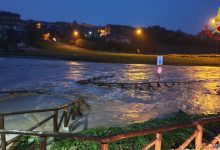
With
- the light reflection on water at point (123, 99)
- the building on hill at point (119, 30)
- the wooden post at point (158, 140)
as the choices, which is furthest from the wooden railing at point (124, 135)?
the building on hill at point (119, 30)

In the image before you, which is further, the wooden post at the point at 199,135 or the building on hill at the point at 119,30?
the building on hill at the point at 119,30

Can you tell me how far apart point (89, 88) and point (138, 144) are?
1885cm

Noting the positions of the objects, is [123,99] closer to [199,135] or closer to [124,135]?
[199,135]

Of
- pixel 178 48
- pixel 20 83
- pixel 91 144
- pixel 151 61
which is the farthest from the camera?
pixel 178 48

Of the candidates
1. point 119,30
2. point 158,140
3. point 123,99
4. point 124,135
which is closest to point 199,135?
point 158,140

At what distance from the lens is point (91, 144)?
9000 mm

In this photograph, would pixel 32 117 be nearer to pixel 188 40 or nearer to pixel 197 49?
pixel 197 49

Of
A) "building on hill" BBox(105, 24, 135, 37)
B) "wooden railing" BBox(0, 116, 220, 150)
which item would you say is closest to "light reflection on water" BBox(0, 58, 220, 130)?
"wooden railing" BBox(0, 116, 220, 150)

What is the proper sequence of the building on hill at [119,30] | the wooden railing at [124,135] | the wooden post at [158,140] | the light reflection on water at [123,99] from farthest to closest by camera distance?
the building on hill at [119,30]
the light reflection on water at [123,99]
the wooden post at [158,140]
the wooden railing at [124,135]

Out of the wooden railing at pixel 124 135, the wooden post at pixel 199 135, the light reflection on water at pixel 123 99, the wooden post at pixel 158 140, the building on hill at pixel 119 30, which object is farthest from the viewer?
the building on hill at pixel 119 30

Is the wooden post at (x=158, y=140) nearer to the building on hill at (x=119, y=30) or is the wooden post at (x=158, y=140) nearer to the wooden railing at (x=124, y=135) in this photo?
the wooden railing at (x=124, y=135)

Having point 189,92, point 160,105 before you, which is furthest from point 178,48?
point 160,105

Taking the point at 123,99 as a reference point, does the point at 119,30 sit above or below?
above

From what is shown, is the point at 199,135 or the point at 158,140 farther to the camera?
the point at 199,135
